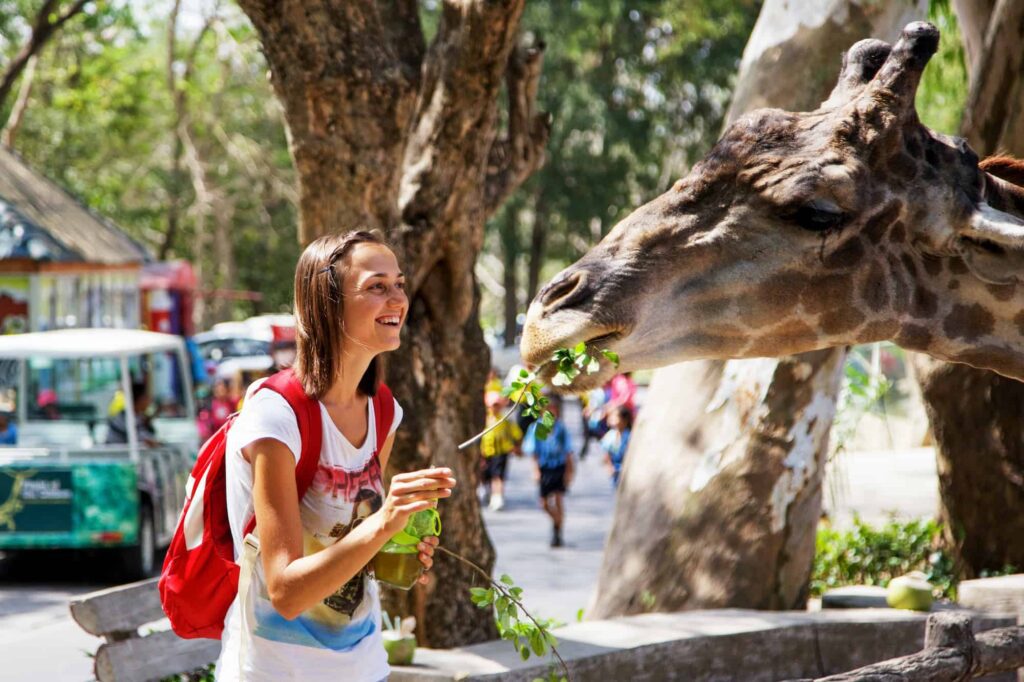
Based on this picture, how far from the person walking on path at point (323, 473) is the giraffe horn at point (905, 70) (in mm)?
1453

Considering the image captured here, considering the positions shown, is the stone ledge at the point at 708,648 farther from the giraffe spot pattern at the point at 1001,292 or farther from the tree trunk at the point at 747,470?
the giraffe spot pattern at the point at 1001,292

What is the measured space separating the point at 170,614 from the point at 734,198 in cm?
186

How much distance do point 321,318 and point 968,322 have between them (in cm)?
181

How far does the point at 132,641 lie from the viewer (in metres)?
5.31

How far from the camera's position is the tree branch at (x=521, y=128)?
7168mm

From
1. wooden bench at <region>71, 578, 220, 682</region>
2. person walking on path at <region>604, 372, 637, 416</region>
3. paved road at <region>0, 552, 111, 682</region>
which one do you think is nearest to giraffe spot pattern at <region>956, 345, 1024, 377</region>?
wooden bench at <region>71, 578, 220, 682</region>

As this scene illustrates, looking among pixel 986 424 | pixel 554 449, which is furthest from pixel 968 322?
pixel 554 449

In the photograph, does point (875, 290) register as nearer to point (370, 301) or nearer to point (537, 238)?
point (370, 301)

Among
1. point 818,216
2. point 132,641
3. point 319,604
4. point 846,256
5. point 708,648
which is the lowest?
point 708,648

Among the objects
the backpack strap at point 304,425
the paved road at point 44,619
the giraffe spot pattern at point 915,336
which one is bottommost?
the paved road at point 44,619

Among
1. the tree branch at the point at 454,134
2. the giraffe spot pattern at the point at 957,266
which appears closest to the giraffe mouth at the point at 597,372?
the giraffe spot pattern at the point at 957,266

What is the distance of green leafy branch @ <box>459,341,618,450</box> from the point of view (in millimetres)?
3309

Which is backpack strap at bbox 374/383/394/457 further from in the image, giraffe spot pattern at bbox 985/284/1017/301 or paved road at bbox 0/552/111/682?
paved road at bbox 0/552/111/682

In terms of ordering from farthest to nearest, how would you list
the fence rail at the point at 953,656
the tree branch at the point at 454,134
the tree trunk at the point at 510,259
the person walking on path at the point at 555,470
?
the tree trunk at the point at 510,259 < the person walking on path at the point at 555,470 < the tree branch at the point at 454,134 < the fence rail at the point at 953,656
